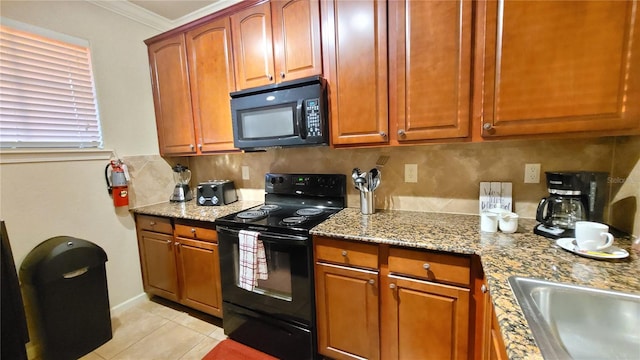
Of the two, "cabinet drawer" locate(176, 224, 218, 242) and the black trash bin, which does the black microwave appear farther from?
the black trash bin

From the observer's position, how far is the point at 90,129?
2.11 m

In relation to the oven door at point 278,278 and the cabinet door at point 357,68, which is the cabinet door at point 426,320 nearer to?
the oven door at point 278,278

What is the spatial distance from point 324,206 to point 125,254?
6.11 ft

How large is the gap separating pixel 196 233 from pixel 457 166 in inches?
75.0

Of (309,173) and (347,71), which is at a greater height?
(347,71)

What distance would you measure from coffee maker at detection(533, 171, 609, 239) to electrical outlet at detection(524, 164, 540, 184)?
0.77ft

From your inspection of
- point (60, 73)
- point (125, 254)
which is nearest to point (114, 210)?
point (125, 254)

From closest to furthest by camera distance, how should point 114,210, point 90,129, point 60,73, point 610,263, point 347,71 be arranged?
point 610,263 < point 347,71 < point 60,73 < point 90,129 < point 114,210

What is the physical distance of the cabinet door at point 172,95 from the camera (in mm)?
2258

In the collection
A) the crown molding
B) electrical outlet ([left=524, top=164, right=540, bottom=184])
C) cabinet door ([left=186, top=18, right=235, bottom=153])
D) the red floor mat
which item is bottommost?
the red floor mat

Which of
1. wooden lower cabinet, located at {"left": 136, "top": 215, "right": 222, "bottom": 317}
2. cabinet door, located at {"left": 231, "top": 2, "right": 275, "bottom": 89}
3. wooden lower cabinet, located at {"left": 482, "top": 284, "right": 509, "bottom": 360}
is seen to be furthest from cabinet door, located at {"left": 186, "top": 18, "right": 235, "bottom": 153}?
wooden lower cabinet, located at {"left": 482, "top": 284, "right": 509, "bottom": 360}

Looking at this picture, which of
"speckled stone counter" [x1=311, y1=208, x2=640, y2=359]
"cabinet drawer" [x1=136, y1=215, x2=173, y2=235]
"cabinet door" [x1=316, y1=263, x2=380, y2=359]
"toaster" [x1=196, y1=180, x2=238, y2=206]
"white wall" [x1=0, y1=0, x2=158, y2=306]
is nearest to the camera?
"speckled stone counter" [x1=311, y1=208, x2=640, y2=359]

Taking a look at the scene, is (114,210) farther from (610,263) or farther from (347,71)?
(610,263)

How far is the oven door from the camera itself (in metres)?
1.54
